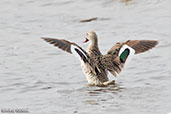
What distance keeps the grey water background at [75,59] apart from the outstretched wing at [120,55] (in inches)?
10.9

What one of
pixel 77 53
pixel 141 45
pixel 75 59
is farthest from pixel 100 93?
pixel 75 59

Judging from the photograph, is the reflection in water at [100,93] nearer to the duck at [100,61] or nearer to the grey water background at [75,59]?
the grey water background at [75,59]

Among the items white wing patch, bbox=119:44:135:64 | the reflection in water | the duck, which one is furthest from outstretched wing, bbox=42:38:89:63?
white wing patch, bbox=119:44:135:64

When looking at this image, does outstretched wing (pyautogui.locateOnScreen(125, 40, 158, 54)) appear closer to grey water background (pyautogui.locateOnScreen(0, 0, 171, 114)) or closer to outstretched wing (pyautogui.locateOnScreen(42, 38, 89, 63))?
grey water background (pyautogui.locateOnScreen(0, 0, 171, 114))

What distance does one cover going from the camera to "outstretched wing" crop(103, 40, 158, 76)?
9617 millimetres

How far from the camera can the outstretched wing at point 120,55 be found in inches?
379

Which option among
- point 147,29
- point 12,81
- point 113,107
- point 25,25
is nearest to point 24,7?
point 25,25

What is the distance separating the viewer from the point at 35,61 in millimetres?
11297

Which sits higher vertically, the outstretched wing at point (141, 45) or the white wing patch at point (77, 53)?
the white wing patch at point (77, 53)

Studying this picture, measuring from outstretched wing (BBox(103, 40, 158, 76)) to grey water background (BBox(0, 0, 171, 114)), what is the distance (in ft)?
0.91

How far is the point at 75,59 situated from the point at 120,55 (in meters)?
1.93

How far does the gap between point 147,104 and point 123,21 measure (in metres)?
6.28

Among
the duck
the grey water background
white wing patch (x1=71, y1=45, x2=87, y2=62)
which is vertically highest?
white wing patch (x1=71, y1=45, x2=87, y2=62)

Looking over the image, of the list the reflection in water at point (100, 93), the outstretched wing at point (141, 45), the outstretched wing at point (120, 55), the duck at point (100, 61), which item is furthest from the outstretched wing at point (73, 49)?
the outstretched wing at point (141, 45)
